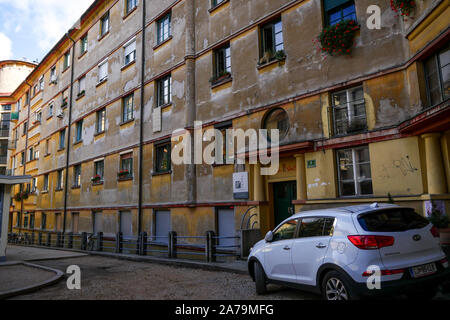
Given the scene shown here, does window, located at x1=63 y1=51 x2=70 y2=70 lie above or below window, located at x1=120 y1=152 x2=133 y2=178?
above

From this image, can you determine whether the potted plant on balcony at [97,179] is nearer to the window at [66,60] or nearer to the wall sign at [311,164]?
the window at [66,60]

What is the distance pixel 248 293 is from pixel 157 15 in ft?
48.7

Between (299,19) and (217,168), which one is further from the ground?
(299,19)

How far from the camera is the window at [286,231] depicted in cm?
638

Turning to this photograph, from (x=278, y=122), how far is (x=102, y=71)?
14.8m

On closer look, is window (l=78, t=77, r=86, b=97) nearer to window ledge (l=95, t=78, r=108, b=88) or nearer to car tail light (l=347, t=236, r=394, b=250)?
window ledge (l=95, t=78, r=108, b=88)

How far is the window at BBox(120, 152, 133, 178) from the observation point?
18.0 metres

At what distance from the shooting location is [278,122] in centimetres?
1151

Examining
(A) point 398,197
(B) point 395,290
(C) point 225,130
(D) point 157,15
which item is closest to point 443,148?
(A) point 398,197

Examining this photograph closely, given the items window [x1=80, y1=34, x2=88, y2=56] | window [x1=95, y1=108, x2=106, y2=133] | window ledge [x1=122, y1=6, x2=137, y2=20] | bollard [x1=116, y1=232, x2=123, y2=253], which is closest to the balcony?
bollard [x1=116, y1=232, x2=123, y2=253]

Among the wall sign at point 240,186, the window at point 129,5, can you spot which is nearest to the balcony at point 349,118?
the wall sign at point 240,186

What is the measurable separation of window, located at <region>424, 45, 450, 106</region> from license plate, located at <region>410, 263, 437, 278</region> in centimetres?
416

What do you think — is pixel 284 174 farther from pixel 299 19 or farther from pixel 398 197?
pixel 299 19

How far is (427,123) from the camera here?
7434 mm
